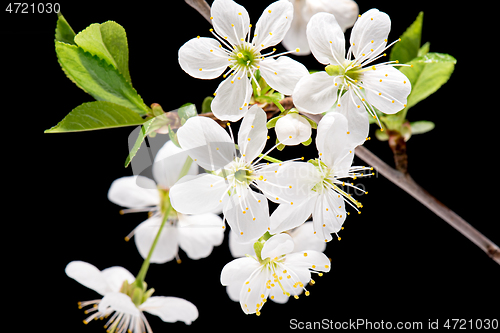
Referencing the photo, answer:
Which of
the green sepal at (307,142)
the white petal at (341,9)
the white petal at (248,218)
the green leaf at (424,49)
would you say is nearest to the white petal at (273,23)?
the green sepal at (307,142)

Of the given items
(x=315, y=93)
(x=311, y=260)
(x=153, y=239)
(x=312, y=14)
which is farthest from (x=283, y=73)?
(x=153, y=239)

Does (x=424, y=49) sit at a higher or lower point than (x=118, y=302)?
higher

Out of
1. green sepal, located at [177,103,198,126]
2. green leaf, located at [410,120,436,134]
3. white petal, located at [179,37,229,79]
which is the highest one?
green leaf, located at [410,120,436,134]

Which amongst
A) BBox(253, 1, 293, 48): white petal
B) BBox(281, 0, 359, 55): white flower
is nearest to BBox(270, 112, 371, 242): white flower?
BBox(253, 1, 293, 48): white petal

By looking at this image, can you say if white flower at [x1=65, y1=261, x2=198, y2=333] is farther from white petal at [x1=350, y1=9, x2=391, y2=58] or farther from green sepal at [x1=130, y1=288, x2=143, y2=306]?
white petal at [x1=350, y1=9, x2=391, y2=58]

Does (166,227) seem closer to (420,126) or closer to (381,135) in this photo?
(381,135)

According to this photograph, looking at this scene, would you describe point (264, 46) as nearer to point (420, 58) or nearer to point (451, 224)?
point (420, 58)

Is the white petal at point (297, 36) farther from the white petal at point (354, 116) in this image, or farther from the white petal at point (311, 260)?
the white petal at point (311, 260)

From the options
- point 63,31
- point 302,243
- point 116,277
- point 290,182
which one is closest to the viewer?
point 290,182
